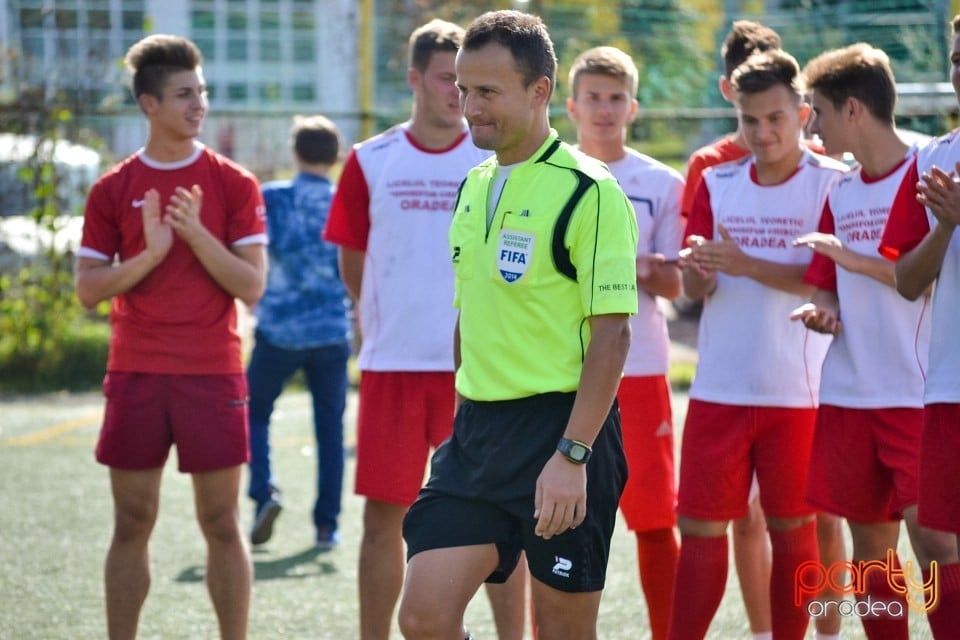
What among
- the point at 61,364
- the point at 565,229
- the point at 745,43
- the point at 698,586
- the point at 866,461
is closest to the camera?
the point at 565,229

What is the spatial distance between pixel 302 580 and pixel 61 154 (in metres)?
7.01

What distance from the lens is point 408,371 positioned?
517 centimetres

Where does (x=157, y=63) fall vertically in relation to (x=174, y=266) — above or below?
above

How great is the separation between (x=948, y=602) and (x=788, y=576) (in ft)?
2.62

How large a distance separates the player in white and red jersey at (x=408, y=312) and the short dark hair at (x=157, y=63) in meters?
0.71

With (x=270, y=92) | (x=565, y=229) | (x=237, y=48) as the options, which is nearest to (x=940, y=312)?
(x=565, y=229)

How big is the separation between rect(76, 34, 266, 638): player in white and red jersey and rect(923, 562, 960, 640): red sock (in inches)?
91.0

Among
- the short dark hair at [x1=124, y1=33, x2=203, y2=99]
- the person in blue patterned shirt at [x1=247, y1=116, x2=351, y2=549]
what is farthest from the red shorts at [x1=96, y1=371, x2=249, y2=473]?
the person in blue patterned shirt at [x1=247, y1=116, x2=351, y2=549]

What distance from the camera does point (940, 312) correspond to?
13.4 feet

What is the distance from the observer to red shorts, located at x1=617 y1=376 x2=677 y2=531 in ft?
17.0

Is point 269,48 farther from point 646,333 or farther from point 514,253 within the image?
point 514,253

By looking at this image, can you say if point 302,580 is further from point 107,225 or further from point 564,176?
point 564,176

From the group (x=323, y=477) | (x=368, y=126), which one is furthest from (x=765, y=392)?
(x=368, y=126)

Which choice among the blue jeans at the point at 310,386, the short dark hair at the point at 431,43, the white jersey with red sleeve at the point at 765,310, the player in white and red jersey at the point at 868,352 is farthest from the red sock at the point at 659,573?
the blue jeans at the point at 310,386
